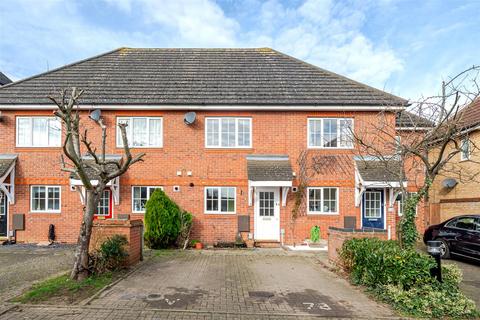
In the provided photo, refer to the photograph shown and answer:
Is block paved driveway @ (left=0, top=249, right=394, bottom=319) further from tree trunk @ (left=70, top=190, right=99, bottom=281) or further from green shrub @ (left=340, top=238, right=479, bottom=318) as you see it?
tree trunk @ (left=70, top=190, right=99, bottom=281)

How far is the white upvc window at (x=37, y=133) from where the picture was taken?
42.5 feet

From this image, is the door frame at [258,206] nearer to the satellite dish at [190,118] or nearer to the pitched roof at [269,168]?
the pitched roof at [269,168]

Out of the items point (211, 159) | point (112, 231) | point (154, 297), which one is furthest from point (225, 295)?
point (211, 159)

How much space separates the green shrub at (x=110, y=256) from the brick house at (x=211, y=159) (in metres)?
4.72

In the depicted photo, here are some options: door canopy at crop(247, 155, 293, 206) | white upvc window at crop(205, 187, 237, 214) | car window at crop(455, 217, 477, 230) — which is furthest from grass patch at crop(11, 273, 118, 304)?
car window at crop(455, 217, 477, 230)

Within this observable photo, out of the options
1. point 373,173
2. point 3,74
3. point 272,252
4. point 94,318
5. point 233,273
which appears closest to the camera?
point 94,318

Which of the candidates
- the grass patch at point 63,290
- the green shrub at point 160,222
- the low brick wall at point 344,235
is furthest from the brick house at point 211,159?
the grass patch at point 63,290

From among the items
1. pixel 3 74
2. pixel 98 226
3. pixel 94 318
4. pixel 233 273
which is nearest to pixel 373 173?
pixel 233 273

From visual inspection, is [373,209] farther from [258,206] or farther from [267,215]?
[258,206]

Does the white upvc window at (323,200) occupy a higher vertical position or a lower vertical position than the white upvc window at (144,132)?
lower

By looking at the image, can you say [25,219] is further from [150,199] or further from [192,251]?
[192,251]

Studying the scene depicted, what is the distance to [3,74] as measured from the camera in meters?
24.7

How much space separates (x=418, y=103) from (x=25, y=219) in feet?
46.8

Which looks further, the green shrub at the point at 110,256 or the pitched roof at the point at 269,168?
the pitched roof at the point at 269,168
